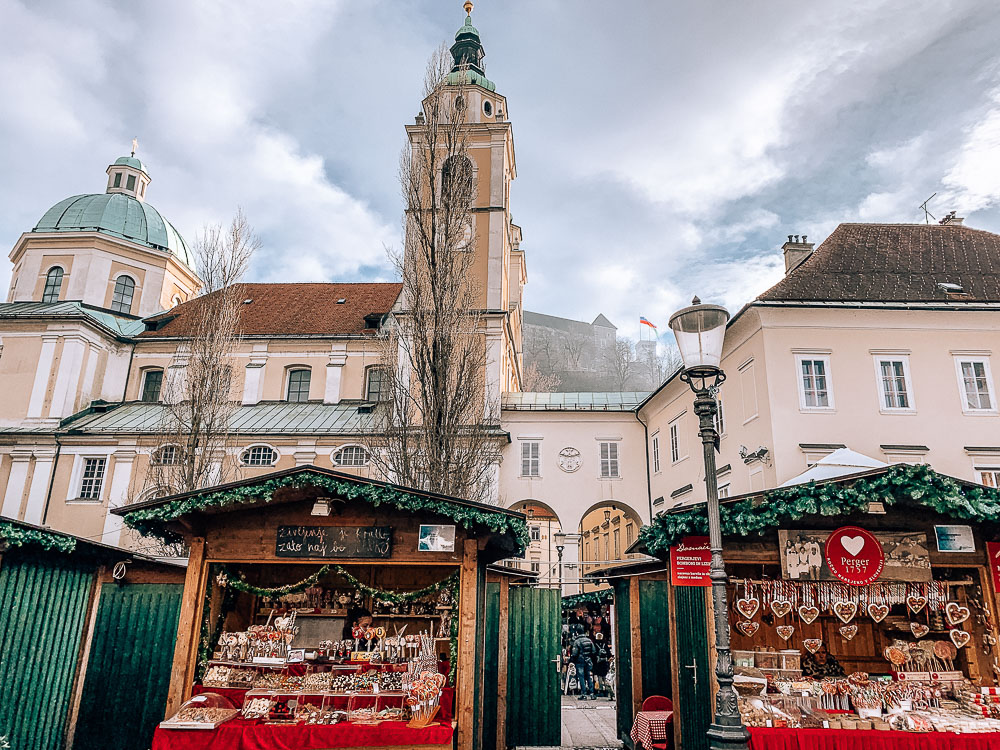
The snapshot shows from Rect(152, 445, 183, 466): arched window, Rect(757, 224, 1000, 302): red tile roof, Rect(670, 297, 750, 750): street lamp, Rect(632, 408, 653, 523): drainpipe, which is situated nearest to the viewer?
Rect(670, 297, 750, 750): street lamp

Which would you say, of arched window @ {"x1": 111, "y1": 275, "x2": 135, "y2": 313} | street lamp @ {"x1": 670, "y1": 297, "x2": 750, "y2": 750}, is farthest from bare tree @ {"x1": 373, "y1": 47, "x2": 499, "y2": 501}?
arched window @ {"x1": 111, "y1": 275, "x2": 135, "y2": 313}

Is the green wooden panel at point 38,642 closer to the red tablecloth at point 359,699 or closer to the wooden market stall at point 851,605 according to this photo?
the red tablecloth at point 359,699

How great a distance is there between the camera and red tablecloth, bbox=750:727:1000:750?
26.2 feet

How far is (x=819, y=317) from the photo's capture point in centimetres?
1805

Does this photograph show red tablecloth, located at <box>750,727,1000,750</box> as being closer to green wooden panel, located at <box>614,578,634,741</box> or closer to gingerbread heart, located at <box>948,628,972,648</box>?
gingerbread heart, located at <box>948,628,972,648</box>

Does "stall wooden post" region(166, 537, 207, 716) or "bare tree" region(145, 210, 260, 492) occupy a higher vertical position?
"bare tree" region(145, 210, 260, 492)

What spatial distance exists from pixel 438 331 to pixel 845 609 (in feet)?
44.0

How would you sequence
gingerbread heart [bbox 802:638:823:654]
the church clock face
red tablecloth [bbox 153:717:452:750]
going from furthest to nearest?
the church clock face, gingerbread heart [bbox 802:638:823:654], red tablecloth [bbox 153:717:452:750]

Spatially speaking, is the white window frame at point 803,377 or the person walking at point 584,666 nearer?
the white window frame at point 803,377

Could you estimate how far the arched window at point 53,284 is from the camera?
3341cm

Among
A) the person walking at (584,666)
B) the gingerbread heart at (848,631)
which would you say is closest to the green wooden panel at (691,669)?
the gingerbread heart at (848,631)

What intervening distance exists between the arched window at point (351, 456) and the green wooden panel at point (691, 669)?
1975 centimetres

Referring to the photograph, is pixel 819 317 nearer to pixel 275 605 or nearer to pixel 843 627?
→ pixel 843 627

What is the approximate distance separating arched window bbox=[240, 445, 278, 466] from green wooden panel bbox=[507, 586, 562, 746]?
59.6 feet
